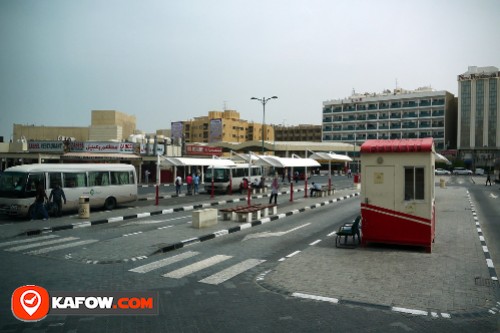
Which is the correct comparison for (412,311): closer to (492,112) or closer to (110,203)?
(110,203)

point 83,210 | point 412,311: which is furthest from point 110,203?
point 412,311

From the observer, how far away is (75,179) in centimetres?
1956

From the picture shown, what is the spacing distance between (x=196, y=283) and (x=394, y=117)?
355 ft

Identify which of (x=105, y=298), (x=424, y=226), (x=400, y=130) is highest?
(x=400, y=130)

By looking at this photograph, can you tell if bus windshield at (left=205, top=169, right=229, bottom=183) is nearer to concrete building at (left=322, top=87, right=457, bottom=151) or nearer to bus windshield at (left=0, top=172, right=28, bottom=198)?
bus windshield at (left=0, top=172, right=28, bottom=198)

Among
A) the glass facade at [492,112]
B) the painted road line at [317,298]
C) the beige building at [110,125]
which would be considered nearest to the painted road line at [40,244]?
the painted road line at [317,298]

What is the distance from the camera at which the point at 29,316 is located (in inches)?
262

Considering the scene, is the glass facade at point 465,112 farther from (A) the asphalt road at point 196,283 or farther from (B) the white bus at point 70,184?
(B) the white bus at point 70,184

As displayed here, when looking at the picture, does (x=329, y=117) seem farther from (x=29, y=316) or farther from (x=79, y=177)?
(x=29, y=316)

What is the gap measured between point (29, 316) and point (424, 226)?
9984 mm

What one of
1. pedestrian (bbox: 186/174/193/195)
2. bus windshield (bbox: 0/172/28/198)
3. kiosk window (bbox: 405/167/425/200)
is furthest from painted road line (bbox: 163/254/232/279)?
pedestrian (bbox: 186/174/193/195)

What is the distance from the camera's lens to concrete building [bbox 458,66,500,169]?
9550 centimetres

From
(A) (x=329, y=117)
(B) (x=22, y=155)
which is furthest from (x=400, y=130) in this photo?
(B) (x=22, y=155)

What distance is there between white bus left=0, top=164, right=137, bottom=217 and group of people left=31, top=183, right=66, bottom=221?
0.34 metres
